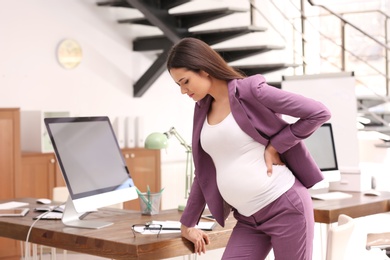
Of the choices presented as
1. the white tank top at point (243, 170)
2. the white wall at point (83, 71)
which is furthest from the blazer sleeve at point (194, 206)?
the white wall at point (83, 71)

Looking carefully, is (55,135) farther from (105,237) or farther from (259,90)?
(259,90)

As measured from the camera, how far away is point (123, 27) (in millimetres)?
7660

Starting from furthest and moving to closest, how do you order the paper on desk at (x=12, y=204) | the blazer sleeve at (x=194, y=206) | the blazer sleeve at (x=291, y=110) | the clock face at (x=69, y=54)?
the clock face at (x=69, y=54), the paper on desk at (x=12, y=204), the blazer sleeve at (x=194, y=206), the blazer sleeve at (x=291, y=110)

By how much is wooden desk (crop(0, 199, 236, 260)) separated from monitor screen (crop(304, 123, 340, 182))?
1.43 metres

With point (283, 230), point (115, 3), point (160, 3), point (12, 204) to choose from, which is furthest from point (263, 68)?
point (283, 230)

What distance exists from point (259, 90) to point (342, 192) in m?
2.46

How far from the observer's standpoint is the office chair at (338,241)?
285 cm

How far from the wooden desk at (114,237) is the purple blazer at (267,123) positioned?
26cm

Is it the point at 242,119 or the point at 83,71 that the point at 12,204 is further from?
the point at 83,71

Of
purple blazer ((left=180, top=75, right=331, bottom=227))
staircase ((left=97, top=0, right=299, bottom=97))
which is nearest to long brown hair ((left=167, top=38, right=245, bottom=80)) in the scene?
purple blazer ((left=180, top=75, right=331, bottom=227))

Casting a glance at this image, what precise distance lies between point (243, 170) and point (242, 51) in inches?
189

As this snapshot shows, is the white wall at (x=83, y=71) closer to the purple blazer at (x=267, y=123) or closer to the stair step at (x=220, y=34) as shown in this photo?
the stair step at (x=220, y=34)

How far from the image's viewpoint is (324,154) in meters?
4.92

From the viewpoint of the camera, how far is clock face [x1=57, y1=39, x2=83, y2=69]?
6965 mm
